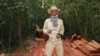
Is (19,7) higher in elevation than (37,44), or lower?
higher

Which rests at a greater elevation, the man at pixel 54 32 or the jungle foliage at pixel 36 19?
the man at pixel 54 32

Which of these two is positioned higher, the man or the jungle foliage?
the man

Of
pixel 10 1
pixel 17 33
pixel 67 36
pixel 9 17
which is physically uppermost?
pixel 10 1

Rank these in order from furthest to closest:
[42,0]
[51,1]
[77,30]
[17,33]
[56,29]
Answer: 1. [51,1]
2. [42,0]
3. [77,30]
4. [17,33]
5. [56,29]

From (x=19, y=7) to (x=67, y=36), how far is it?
18.7 ft

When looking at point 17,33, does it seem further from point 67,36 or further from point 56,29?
point 56,29

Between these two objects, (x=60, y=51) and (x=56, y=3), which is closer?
(x=60, y=51)

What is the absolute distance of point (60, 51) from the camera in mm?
7109

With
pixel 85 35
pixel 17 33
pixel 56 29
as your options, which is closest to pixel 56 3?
pixel 85 35

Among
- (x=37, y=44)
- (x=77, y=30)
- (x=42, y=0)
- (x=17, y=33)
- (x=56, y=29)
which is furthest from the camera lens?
(x=42, y=0)

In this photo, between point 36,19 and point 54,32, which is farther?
point 36,19

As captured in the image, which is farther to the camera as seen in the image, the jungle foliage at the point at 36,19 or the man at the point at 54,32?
the jungle foliage at the point at 36,19

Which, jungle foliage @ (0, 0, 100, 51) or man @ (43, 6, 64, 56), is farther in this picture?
jungle foliage @ (0, 0, 100, 51)

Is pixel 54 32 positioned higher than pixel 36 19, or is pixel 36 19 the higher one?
pixel 54 32
